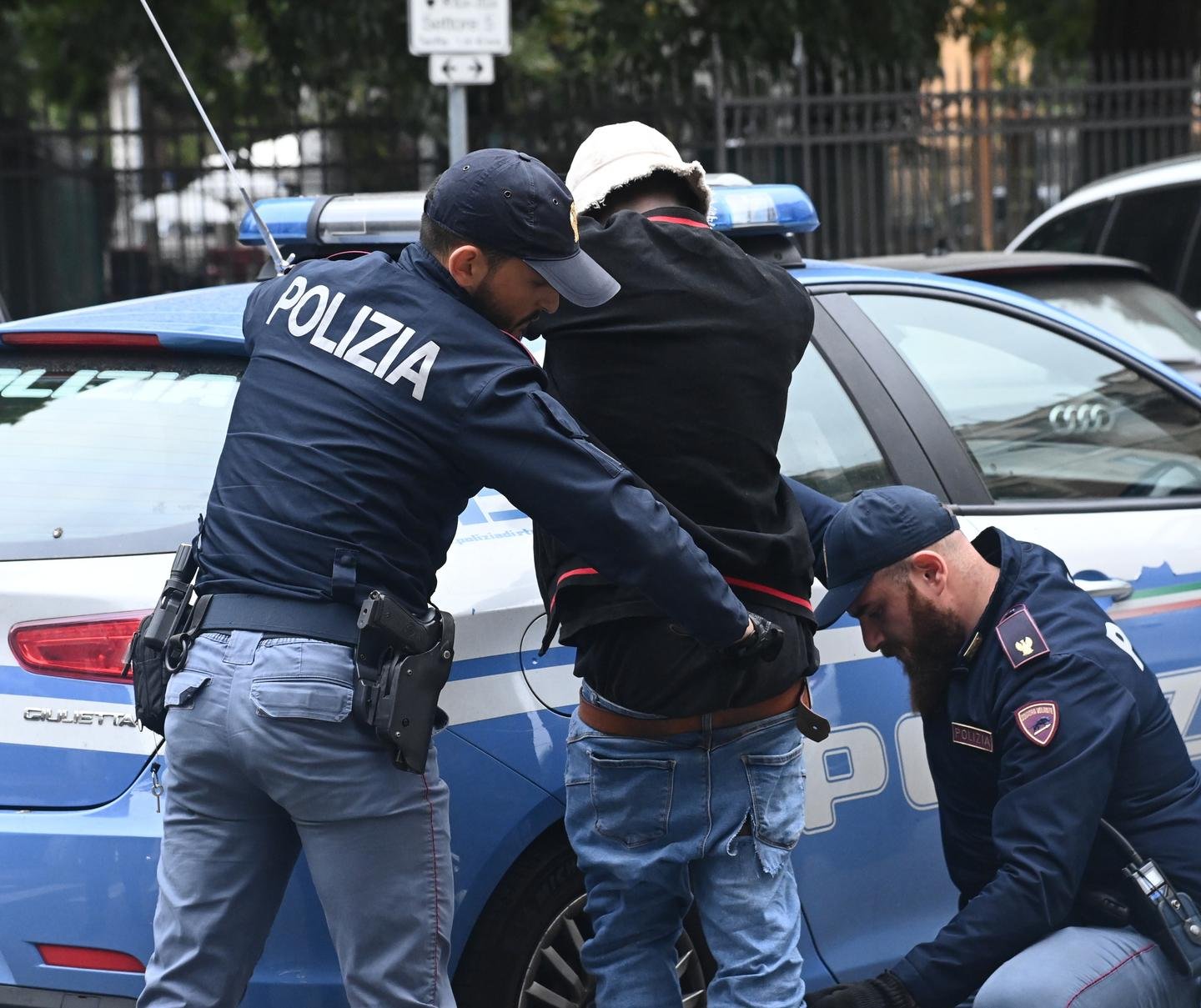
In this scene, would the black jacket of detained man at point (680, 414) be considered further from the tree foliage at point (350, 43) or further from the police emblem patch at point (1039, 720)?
the tree foliage at point (350, 43)

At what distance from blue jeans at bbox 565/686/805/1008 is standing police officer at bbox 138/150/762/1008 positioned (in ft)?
0.93

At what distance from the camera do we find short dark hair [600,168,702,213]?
8.42ft

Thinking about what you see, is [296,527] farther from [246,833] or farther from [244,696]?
[246,833]

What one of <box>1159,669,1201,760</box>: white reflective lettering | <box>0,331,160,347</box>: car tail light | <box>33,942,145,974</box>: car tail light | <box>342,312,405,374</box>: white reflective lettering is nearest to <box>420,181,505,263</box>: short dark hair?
<box>342,312,405,374</box>: white reflective lettering

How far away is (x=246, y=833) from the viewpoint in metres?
2.31

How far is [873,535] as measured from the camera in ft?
8.83

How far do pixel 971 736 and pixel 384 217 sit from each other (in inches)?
56.9

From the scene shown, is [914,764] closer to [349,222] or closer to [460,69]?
[349,222]

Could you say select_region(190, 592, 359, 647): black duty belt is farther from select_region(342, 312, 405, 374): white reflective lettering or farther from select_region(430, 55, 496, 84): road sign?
select_region(430, 55, 496, 84): road sign

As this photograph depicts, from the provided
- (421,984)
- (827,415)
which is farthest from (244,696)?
(827,415)

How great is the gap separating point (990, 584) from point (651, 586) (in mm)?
790

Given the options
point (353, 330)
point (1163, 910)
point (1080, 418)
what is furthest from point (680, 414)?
point (1080, 418)

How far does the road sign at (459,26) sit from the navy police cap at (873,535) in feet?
11.2

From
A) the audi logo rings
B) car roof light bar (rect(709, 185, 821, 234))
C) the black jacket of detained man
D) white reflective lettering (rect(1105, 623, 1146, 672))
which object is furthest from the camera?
the audi logo rings
